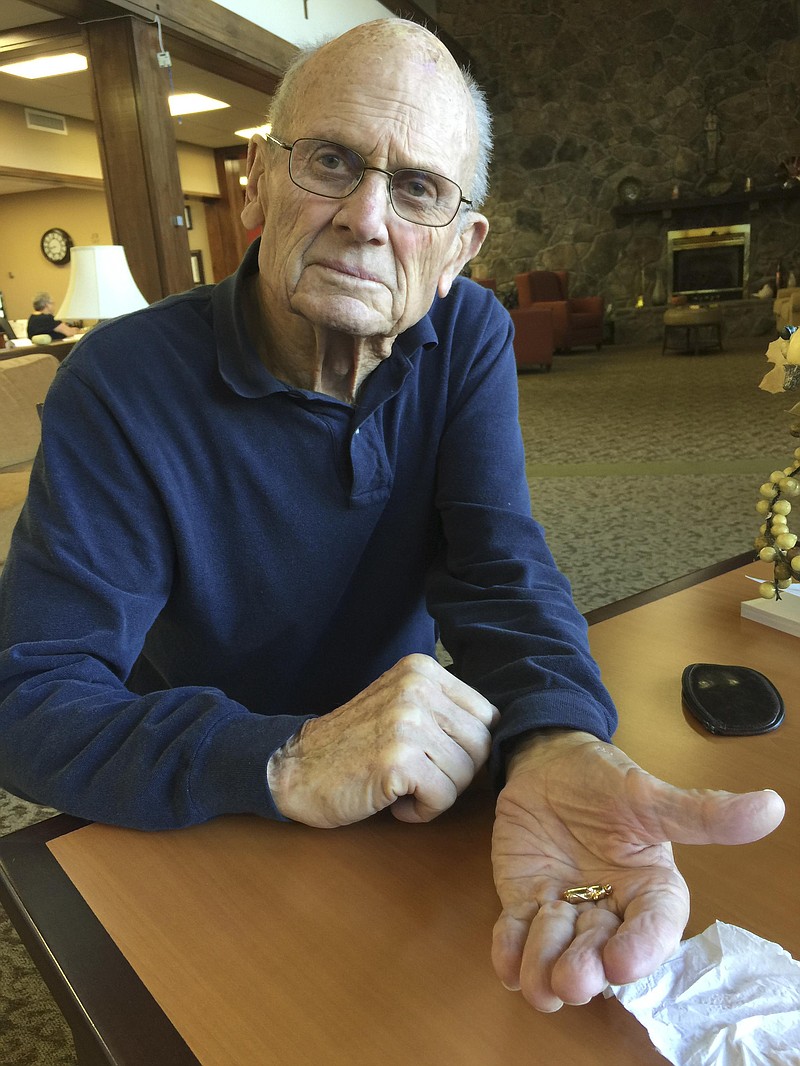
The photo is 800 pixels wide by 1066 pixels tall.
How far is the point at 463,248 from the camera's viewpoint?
1053mm

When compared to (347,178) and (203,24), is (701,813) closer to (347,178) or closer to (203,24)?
(347,178)

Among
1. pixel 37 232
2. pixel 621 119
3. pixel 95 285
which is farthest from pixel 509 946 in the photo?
pixel 37 232

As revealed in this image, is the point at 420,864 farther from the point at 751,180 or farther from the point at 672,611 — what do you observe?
the point at 751,180

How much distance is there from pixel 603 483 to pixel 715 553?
113cm

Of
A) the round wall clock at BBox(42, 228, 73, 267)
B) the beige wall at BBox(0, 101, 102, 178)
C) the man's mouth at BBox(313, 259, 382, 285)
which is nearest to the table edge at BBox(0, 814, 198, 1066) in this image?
the man's mouth at BBox(313, 259, 382, 285)

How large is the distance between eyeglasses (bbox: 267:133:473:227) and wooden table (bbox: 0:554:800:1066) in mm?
604

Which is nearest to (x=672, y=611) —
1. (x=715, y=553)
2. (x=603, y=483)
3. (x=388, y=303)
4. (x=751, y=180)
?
(x=388, y=303)

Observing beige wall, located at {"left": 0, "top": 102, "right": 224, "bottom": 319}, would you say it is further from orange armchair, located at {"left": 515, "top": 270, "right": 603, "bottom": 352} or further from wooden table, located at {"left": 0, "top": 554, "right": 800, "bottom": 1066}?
wooden table, located at {"left": 0, "top": 554, "right": 800, "bottom": 1066}

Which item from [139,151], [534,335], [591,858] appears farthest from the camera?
[534,335]

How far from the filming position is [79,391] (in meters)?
0.90

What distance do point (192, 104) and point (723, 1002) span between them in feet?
29.5

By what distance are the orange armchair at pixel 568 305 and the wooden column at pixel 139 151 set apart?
19.0 ft

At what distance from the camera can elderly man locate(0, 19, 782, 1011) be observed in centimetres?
63

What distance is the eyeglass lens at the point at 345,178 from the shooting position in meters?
0.90
